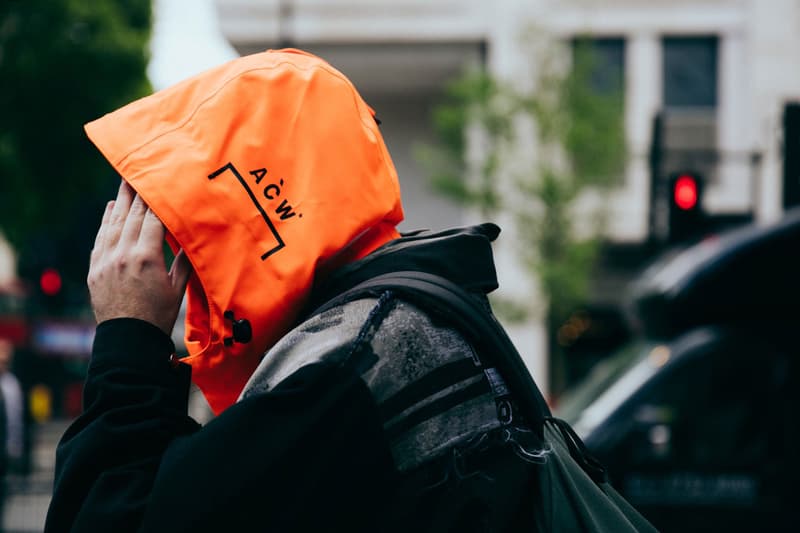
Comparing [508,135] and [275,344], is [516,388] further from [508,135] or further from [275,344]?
[508,135]

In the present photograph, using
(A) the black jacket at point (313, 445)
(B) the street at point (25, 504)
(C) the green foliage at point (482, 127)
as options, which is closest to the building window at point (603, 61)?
(C) the green foliage at point (482, 127)

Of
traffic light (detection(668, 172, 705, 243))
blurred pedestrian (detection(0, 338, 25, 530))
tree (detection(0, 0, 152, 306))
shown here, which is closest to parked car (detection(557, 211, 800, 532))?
traffic light (detection(668, 172, 705, 243))

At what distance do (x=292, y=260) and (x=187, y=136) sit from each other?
236 millimetres

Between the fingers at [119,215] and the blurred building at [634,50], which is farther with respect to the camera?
the blurred building at [634,50]

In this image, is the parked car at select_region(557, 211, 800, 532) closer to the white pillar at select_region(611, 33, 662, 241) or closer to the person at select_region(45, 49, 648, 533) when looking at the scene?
the person at select_region(45, 49, 648, 533)

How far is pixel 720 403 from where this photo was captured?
5.00 m

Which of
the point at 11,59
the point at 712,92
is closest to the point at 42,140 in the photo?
the point at 11,59

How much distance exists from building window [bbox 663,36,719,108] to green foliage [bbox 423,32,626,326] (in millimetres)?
3571

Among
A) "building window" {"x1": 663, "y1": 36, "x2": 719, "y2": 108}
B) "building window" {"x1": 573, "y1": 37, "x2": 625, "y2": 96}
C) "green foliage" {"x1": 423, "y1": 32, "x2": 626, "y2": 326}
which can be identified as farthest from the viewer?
"building window" {"x1": 663, "y1": 36, "x2": 719, "y2": 108}

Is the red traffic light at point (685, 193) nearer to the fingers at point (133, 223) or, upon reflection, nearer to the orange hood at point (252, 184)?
the orange hood at point (252, 184)

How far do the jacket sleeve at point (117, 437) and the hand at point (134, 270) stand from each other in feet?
0.18

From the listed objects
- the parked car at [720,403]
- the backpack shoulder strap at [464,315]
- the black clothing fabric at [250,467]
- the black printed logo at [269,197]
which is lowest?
the parked car at [720,403]

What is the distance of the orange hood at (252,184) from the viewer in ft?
4.28

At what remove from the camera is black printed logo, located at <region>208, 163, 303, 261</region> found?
1.30 m
